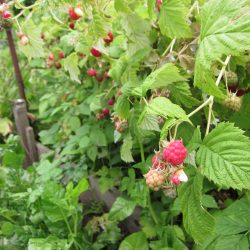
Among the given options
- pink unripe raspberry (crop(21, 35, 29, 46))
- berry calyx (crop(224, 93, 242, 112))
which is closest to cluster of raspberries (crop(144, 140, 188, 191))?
berry calyx (crop(224, 93, 242, 112))

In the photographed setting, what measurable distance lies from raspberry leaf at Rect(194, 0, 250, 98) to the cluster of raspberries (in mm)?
129

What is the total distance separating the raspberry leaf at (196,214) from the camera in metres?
0.71

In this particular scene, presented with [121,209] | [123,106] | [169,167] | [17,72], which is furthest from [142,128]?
[17,72]

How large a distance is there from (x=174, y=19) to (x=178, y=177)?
433 mm

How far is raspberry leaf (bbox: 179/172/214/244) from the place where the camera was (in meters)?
0.71

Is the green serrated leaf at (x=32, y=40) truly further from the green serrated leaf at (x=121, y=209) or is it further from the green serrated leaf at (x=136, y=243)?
the green serrated leaf at (x=136, y=243)

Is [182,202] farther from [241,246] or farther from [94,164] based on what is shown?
[94,164]

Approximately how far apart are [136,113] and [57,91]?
1.25 metres

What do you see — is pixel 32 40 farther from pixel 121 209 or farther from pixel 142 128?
pixel 121 209

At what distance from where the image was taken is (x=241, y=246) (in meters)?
0.94

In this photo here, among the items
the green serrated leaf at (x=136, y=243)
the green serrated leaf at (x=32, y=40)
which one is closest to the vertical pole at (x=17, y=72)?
the green serrated leaf at (x=32, y=40)

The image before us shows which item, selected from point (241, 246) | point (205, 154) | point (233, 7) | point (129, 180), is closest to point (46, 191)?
point (129, 180)

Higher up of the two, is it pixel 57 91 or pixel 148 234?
pixel 57 91

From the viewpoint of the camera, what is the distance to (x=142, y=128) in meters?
0.85
